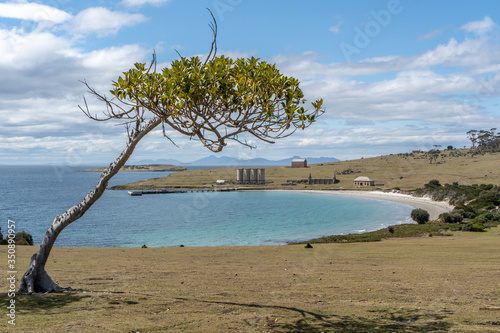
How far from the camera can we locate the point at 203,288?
13977 millimetres

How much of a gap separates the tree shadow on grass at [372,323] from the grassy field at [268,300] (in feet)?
0.08

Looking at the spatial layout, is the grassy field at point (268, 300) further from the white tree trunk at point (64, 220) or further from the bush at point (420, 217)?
the bush at point (420, 217)

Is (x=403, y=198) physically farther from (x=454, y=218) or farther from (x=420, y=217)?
(x=454, y=218)

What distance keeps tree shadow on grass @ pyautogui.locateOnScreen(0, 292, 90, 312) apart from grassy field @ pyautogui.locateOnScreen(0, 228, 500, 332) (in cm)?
3

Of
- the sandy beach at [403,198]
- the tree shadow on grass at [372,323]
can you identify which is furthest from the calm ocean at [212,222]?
the tree shadow on grass at [372,323]

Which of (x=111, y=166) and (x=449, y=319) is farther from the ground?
(x=111, y=166)

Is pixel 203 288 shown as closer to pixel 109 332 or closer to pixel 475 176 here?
pixel 109 332

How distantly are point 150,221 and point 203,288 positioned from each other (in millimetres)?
72339

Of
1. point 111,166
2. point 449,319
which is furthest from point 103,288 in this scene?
point 449,319

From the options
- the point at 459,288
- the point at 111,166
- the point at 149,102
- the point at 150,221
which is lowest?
the point at 150,221

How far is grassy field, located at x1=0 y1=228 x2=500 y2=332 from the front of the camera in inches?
360

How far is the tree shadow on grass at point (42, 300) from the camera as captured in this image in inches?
408

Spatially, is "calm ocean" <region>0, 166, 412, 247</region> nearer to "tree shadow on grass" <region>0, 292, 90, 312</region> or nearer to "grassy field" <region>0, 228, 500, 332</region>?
"grassy field" <region>0, 228, 500, 332</region>

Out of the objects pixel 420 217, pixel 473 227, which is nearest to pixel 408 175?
pixel 420 217
